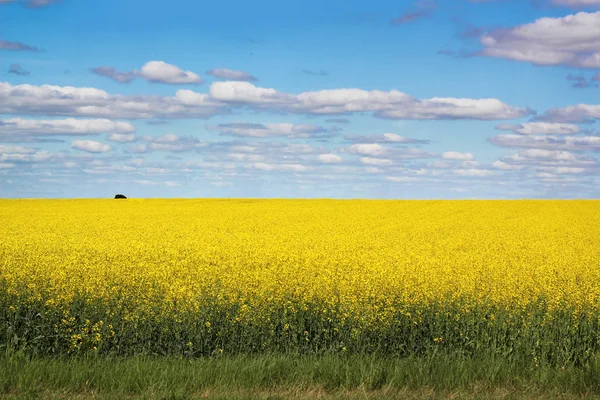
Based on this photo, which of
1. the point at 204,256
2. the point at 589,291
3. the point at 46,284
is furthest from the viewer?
the point at 204,256

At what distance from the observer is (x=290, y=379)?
848 centimetres

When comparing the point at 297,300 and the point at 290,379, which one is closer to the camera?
the point at 290,379

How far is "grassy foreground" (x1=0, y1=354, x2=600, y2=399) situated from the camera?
812cm

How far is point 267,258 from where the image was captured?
656 inches

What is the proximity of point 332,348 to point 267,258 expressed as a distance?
663cm

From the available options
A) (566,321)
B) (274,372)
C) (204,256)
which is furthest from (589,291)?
(204,256)

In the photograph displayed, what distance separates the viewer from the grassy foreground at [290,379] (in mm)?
8117

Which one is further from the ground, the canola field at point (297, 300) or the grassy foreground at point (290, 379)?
the canola field at point (297, 300)

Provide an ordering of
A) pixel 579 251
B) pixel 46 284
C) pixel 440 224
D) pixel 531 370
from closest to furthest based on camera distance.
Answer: pixel 531 370 → pixel 46 284 → pixel 579 251 → pixel 440 224

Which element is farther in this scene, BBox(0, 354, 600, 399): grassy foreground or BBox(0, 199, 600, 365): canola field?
BBox(0, 199, 600, 365): canola field

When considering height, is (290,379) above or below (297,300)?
below

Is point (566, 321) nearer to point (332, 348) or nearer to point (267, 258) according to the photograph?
point (332, 348)

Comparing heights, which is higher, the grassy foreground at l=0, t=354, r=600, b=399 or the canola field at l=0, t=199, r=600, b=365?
the canola field at l=0, t=199, r=600, b=365

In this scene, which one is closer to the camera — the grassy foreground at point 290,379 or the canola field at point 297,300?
the grassy foreground at point 290,379
